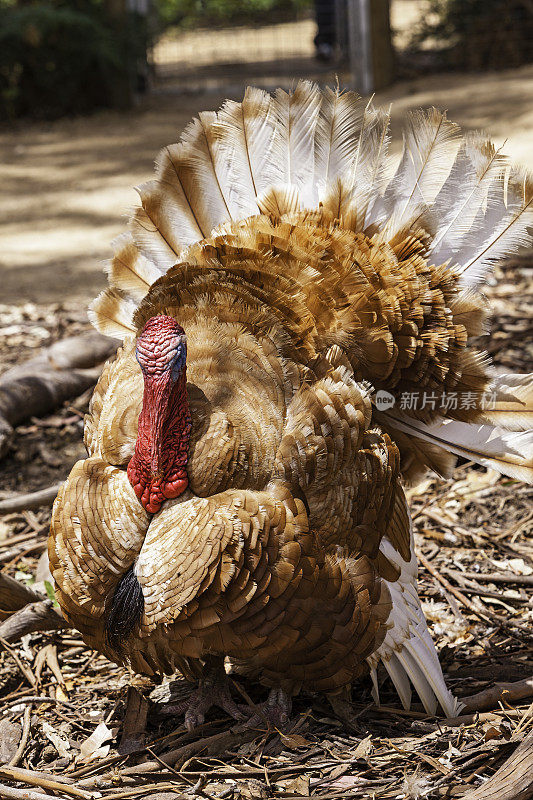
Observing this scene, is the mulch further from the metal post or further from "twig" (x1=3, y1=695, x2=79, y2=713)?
the metal post

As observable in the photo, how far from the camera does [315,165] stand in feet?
13.0

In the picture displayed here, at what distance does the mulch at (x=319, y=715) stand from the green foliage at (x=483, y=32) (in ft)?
37.3

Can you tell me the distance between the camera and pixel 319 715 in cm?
341

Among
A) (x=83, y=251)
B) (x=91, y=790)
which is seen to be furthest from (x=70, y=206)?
(x=91, y=790)

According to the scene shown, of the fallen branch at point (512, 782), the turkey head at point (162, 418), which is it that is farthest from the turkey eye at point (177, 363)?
the fallen branch at point (512, 782)

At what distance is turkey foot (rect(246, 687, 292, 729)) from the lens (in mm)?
3311

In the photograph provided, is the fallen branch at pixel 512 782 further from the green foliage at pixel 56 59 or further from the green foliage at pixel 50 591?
the green foliage at pixel 56 59

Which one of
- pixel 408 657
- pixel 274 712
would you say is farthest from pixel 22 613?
pixel 408 657

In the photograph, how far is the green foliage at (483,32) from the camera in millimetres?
14109

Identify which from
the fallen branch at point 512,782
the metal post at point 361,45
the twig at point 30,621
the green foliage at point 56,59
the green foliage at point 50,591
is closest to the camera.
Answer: the fallen branch at point 512,782

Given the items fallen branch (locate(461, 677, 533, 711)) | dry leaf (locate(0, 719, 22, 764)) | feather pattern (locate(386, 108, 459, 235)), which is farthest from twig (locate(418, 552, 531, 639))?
dry leaf (locate(0, 719, 22, 764))

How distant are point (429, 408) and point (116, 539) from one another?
149 centimetres

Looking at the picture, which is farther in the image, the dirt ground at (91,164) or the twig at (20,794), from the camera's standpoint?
the dirt ground at (91,164)

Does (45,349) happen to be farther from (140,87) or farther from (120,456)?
(140,87)
